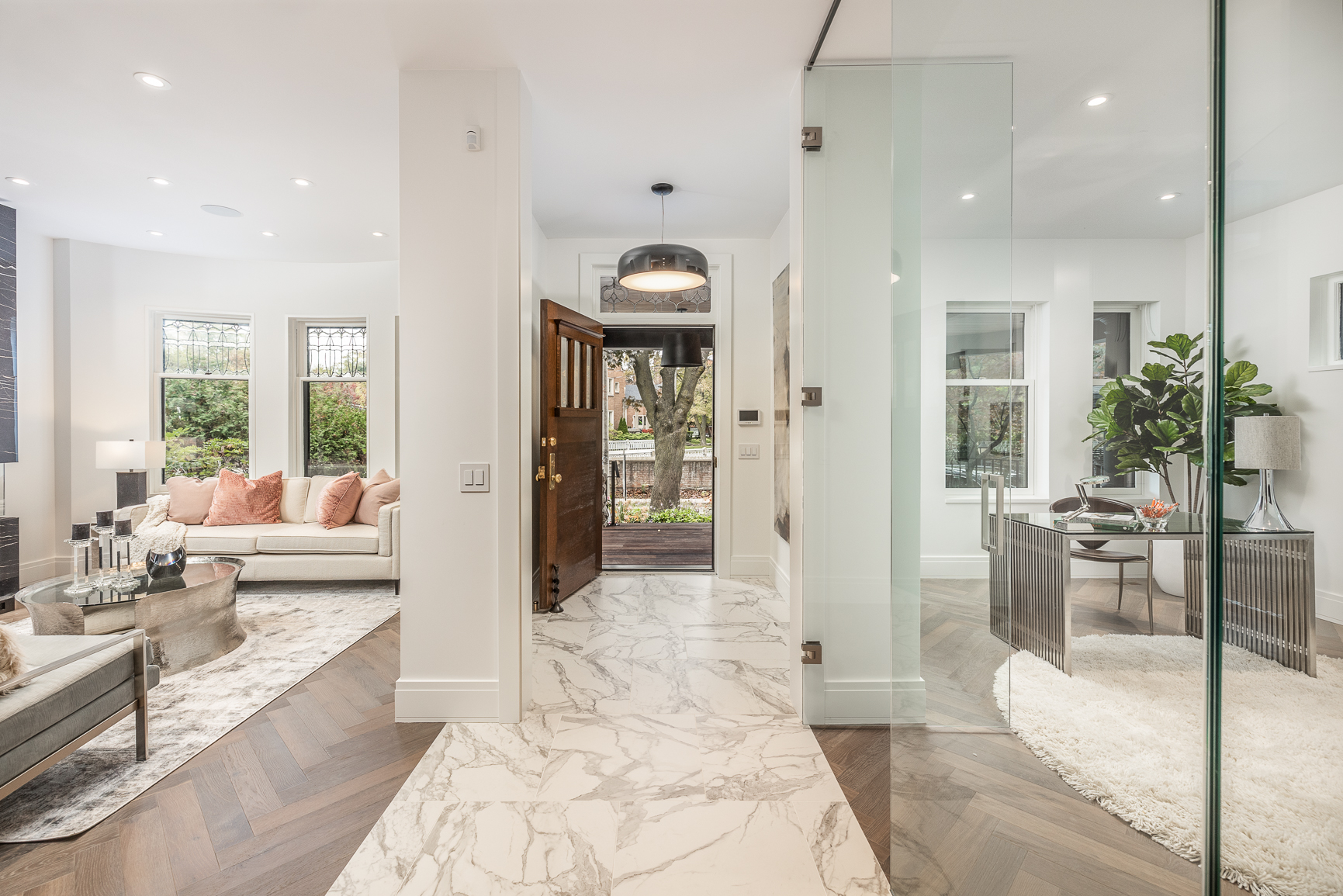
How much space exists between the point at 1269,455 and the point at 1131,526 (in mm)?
164

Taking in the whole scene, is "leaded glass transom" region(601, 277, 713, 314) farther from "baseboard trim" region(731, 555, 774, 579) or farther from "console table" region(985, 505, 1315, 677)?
"console table" region(985, 505, 1315, 677)

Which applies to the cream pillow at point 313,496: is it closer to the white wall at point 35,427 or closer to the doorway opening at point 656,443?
the white wall at point 35,427

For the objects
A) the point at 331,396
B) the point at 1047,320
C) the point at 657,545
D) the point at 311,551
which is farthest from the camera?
the point at 657,545

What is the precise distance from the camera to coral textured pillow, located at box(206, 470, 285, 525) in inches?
178

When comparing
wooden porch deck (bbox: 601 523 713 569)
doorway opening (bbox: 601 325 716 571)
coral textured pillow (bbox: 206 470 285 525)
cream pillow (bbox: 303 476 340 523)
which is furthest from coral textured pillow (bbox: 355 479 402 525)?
doorway opening (bbox: 601 325 716 571)

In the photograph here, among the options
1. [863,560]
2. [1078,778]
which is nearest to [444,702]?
[863,560]

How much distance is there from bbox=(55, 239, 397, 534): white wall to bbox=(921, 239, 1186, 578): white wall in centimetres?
502

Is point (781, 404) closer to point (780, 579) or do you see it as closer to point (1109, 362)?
point (780, 579)

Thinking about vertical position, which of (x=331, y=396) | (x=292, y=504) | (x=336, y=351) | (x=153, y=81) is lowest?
(x=292, y=504)

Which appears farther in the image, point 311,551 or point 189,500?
point 189,500

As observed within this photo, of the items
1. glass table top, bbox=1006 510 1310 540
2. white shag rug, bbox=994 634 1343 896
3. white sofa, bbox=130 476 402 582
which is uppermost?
glass table top, bbox=1006 510 1310 540

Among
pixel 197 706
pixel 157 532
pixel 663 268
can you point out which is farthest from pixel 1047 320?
pixel 157 532

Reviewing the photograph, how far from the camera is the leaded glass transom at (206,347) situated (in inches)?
204

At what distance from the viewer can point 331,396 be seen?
546cm
